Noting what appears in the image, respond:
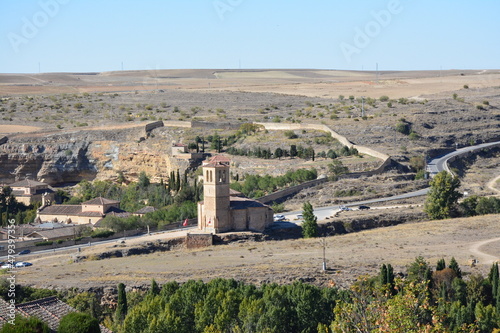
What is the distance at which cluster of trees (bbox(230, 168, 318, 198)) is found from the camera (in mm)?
54312

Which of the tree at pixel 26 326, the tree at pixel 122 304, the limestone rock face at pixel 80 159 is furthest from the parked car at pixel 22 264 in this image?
the limestone rock face at pixel 80 159

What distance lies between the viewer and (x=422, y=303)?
19703 millimetres

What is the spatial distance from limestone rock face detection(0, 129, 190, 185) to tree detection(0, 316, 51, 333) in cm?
4537

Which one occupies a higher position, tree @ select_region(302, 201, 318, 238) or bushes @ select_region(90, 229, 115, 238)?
tree @ select_region(302, 201, 318, 238)

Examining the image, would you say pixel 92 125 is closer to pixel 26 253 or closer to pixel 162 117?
pixel 162 117

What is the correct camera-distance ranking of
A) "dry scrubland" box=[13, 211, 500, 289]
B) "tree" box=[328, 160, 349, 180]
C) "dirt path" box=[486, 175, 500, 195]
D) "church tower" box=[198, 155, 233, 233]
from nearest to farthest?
"dry scrubland" box=[13, 211, 500, 289], "church tower" box=[198, 155, 233, 233], "dirt path" box=[486, 175, 500, 195], "tree" box=[328, 160, 349, 180]

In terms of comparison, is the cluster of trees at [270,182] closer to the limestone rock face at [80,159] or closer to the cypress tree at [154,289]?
the limestone rock face at [80,159]

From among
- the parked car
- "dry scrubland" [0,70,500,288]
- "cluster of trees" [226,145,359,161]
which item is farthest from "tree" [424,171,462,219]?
the parked car

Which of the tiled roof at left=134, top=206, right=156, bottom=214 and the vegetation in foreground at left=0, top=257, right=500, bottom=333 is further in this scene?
the tiled roof at left=134, top=206, right=156, bottom=214

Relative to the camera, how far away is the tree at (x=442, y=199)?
48.1 metres

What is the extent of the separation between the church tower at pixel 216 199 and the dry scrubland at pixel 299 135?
5.91 ft

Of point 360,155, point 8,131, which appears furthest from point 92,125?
point 360,155

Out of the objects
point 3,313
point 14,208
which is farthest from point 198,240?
point 3,313

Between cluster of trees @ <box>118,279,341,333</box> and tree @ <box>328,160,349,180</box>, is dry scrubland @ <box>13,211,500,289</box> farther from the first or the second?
tree @ <box>328,160,349,180</box>
